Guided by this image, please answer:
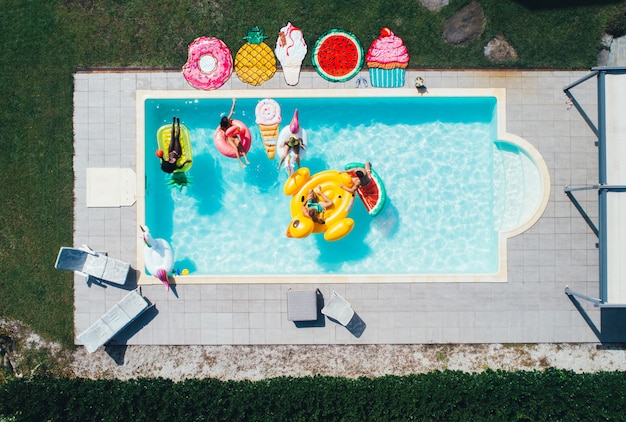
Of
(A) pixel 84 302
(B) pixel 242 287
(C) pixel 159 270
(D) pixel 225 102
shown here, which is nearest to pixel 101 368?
(A) pixel 84 302

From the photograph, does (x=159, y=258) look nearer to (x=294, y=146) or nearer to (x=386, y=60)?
(x=294, y=146)

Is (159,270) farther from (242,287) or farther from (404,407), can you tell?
(404,407)

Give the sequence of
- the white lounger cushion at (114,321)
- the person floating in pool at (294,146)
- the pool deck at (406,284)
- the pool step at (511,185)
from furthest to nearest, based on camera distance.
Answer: the pool step at (511,185) → the pool deck at (406,284) → the white lounger cushion at (114,321) → the person floating in pool at (294,146)

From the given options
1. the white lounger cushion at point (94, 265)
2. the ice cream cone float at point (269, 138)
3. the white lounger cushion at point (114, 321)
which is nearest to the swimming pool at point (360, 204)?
the ice cream cone float at point (269, 138)

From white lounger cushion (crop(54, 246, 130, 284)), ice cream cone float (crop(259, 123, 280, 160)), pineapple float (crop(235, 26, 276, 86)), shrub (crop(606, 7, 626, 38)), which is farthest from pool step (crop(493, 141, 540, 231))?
white lounger cushion (crop(54, 246, 130, 284))

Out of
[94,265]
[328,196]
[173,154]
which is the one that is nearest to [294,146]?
[328,196]

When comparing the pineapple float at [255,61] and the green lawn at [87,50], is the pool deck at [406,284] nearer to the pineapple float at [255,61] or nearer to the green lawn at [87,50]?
the pineapple float at [255,61]
